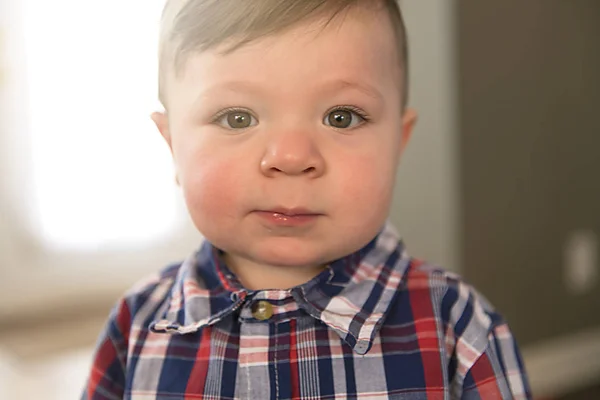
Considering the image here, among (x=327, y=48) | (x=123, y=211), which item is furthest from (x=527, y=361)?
(x=327, y=48)

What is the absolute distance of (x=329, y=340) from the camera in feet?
2.37

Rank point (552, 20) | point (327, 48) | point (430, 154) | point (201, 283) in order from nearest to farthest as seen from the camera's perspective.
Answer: point (327, 48), point (201, 283), point (430, 154), point (552, 20)

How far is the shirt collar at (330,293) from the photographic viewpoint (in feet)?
2.35

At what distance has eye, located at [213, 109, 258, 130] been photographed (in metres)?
0.68

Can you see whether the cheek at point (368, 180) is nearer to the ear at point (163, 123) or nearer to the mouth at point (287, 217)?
the mouth at point (287, 217)

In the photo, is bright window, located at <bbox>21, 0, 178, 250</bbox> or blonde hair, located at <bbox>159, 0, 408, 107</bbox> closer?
blonde hair, located at <bbox>159, 0, 408, 107</bbox>

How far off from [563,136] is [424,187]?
43 centimetres

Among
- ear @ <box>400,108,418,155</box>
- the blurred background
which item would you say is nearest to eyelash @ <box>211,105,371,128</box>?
ear @ <box>400,108,418,155</box>

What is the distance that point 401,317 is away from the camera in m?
0.75

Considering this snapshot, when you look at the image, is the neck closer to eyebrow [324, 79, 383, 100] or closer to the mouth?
the mouth

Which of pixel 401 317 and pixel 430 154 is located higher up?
pixel 430 154

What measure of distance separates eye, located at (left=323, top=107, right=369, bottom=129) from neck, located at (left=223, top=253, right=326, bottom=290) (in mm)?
157

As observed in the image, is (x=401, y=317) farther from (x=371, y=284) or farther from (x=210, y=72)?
(x=210, y=72)

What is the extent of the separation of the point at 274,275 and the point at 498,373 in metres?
0.24
